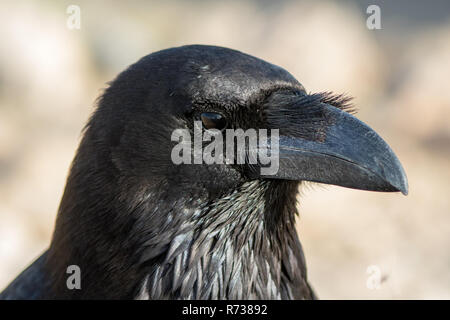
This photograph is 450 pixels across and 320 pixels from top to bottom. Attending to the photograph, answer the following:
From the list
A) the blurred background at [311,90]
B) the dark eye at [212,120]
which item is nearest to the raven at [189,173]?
the dark eye at [212,120]

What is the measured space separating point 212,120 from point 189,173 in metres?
0.26

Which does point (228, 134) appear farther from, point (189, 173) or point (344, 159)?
point (344, 159)

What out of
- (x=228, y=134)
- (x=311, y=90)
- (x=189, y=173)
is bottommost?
(x=189, y=173)

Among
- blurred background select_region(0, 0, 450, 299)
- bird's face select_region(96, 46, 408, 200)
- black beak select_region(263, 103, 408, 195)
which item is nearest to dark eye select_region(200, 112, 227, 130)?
bird's face select_region(96, 46, 408, 200)

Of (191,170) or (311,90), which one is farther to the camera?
(311,90)

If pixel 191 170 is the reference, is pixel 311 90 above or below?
above

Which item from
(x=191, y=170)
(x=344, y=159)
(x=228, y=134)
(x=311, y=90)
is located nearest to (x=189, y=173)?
(x=191, y=170)

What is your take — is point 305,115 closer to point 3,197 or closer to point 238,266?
point 238,266

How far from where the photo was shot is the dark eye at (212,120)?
3.19m

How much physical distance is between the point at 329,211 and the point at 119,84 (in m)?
4.79

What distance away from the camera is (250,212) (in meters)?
3.40

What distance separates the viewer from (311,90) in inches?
360

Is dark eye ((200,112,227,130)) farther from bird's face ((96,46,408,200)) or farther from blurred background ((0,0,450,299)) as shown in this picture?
blurred background ((0,0,450,299))

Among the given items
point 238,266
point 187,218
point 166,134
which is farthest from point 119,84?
point 238,266
